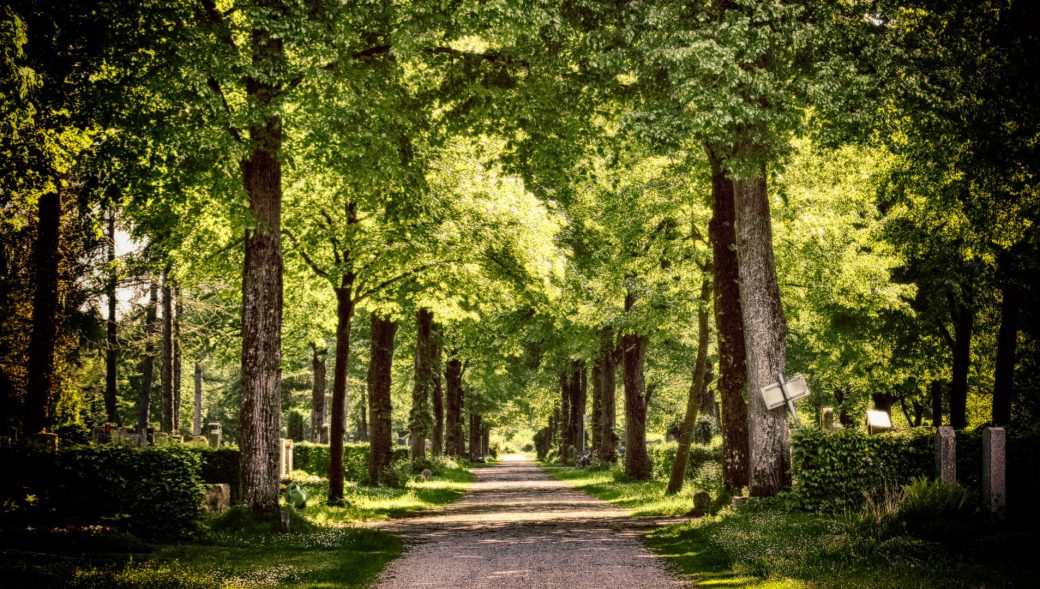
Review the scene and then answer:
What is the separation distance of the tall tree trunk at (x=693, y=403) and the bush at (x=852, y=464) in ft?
19.9

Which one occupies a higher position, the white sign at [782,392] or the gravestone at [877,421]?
the white sign at [782,392]

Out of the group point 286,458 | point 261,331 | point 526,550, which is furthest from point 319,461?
point 526,550

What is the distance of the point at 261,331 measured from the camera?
14.9 metres

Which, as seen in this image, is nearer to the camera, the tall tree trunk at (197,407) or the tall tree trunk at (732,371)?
the tall tree trunk at (732,371)

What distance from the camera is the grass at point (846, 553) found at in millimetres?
9156

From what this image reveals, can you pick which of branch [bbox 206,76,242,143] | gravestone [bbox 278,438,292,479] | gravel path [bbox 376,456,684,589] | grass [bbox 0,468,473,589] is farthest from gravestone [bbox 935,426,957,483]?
gravestone [bbox 278,438,292,479]

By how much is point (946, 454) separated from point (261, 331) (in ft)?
39.7

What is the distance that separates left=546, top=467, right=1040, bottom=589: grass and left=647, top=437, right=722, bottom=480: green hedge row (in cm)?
1503

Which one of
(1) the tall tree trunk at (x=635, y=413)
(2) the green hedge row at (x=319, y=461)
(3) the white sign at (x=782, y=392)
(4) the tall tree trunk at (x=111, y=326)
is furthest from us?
(2) the green hedge row at (x=319, y=461)

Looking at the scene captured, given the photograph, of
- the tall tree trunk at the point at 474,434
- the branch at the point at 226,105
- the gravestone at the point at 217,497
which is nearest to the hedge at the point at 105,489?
the gravestone at the point at 217,497

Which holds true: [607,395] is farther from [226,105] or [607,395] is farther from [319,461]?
[226,105]

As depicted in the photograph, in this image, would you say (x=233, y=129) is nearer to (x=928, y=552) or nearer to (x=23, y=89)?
(x=23, y=89)

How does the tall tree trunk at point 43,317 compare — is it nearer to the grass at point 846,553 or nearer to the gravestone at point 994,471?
the grass at point 846,553

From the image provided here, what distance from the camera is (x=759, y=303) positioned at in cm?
1599
